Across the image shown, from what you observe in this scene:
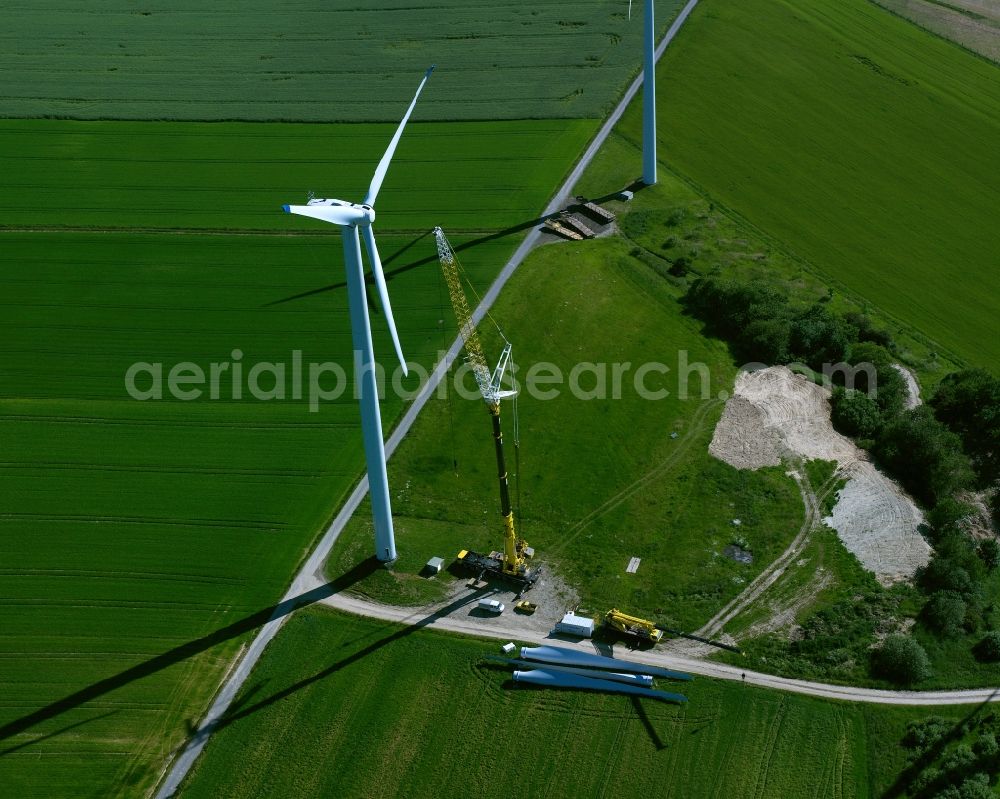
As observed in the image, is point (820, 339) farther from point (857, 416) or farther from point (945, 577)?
point (945, 577)

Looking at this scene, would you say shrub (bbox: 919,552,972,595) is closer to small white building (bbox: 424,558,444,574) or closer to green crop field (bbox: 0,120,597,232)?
small white building (bbox: 424,558,444,574)

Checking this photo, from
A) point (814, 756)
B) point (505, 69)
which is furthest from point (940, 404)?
point (505, 69)

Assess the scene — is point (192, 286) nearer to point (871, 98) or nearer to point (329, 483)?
point (329, 483)

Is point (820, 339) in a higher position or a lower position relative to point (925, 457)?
higher

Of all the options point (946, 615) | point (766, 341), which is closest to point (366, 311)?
point (946, 615)

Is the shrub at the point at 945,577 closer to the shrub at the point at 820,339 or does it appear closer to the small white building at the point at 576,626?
the small white building at the point at 576,626
